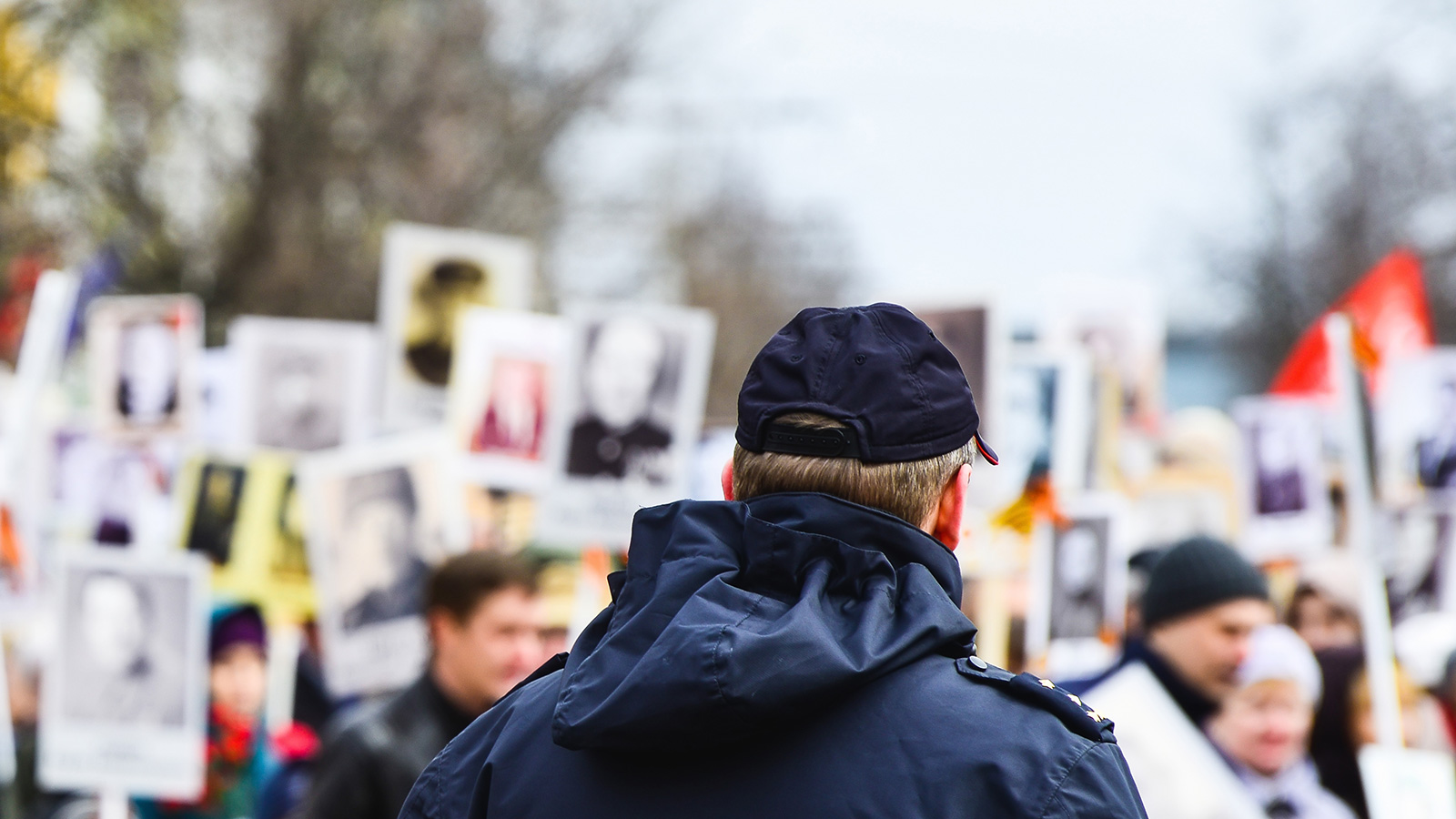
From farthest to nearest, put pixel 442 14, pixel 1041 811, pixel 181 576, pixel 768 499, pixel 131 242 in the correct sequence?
pixel 442 14
pixel 131 242
pixel 181 576
pixel 768 499
pixel 1041 811

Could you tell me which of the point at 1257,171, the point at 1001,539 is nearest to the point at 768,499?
the point at 1001,539

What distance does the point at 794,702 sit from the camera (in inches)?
57.2

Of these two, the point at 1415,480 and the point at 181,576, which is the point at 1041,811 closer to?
the point at 181,576

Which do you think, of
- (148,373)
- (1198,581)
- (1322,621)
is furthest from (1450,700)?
(148,373)

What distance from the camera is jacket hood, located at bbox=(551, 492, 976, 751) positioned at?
145 centimetres

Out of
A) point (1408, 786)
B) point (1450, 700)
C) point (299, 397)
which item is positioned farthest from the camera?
point (299, 397)

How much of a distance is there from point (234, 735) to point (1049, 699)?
197 inches

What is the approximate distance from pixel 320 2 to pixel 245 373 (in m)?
7.61

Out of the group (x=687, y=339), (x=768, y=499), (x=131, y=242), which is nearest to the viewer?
(x=768, y=499)

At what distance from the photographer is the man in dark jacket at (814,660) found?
1.45 meters

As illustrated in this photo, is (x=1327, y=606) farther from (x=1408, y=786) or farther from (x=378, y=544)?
(x=378, y=544)

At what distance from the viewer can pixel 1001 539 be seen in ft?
20.8

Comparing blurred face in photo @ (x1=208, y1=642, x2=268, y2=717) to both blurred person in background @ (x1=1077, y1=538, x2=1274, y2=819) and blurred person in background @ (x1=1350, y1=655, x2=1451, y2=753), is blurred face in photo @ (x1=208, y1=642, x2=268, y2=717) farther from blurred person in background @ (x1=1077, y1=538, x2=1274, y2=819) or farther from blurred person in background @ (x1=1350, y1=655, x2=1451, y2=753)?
blurred person in background @ (x1=1350, y1=655, x2=1451, y2=753)

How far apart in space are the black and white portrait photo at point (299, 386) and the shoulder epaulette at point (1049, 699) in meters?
5.51
